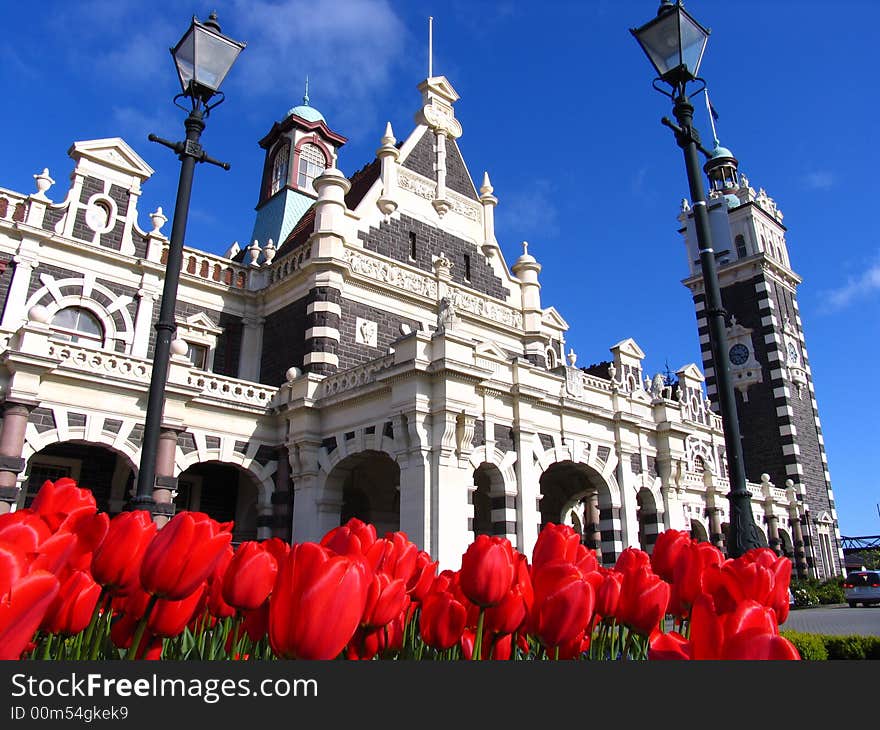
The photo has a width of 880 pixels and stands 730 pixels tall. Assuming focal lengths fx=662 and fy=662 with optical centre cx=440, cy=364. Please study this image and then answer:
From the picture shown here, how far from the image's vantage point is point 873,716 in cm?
140

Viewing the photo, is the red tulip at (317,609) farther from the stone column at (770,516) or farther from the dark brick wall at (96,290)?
the stone column at (770,516)

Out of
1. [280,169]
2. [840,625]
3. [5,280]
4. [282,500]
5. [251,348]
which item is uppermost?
[280,169]

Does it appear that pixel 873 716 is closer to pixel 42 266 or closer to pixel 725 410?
pixel 725 410

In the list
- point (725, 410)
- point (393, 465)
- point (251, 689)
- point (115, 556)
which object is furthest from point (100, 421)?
point (251, 689)

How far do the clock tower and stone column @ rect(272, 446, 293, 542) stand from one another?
2942cm

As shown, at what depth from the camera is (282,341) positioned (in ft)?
72.0

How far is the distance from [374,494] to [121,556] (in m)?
19.0

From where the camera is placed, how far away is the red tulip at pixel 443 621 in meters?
2.23

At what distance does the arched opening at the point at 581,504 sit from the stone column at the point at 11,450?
1288cm

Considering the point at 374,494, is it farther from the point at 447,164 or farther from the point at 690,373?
the point at 690,373

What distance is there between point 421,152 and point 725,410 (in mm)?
20195

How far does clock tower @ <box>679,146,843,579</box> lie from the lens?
135ft

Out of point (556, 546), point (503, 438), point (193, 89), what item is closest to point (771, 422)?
point (503, 438)

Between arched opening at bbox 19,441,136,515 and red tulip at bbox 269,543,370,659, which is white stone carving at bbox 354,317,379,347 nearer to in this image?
arched opening at bbox 19,441,136,515
